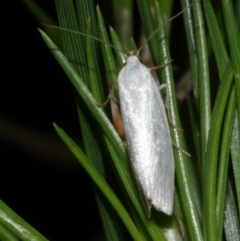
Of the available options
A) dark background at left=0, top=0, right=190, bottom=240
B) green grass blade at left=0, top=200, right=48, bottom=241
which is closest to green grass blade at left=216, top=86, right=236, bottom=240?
green grass blade at left=0, top=200, right=48, bottom=241

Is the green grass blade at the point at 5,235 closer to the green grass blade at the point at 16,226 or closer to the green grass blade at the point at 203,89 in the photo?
the green grass blade at the point at 16,226

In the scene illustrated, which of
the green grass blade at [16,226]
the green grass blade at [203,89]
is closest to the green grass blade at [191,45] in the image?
the green grass blade at [203,89]

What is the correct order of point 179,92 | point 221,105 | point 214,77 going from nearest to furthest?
point 221,105 < point 179,92 < point 214,77


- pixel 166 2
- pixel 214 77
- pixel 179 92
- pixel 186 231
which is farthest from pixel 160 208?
pixel 214 77

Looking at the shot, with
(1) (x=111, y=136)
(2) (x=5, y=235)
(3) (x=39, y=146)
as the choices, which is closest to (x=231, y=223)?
(1) (x=111, y=136)

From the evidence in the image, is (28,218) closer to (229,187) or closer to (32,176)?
(32,176)

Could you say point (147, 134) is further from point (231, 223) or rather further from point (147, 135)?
point (231, 223)
